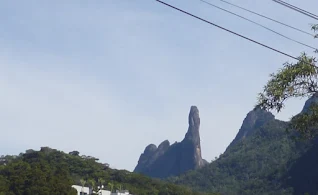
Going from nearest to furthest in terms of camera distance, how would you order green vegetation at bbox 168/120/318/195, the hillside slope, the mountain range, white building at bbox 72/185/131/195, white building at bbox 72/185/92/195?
white building at bbox 72/185/92/195 → white building at bbox 72/185/131/195 → the mountain range → the hillside slope → green vegetation at bbox 168/120/318/195

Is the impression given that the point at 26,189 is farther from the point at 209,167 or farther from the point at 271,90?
the point at 209,167

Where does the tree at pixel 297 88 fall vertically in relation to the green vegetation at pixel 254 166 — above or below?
below

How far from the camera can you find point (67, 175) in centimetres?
7112

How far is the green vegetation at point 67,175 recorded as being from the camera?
194 ft

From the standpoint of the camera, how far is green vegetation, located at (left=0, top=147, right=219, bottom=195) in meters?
59.0

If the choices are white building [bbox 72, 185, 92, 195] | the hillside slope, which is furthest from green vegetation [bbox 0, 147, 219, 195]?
the hillside slope

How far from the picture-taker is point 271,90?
1025 centimetres

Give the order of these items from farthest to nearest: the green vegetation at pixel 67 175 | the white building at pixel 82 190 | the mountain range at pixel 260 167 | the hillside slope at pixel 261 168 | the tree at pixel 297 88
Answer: the hillside slope at pixel 261 168
the mountain range at pixel 260 167
the white building at pixel 82 190
the green vegetation at pixel 67 175
the tree at pixel 297 88

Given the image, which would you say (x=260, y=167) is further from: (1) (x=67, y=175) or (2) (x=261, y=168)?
(1) (x=67, y=175)

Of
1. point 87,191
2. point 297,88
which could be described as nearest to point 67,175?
point 87,191

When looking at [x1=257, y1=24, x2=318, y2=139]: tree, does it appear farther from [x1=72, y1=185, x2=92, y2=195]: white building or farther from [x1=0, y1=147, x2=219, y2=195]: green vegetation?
[x1=72, y1=185, x2=92, y2=195]: white building

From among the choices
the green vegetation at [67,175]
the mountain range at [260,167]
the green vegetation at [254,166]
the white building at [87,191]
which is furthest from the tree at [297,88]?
the green vegetation at [254,166]

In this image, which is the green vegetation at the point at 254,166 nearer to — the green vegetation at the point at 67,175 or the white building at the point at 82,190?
the green vegetation at the point at 67,175

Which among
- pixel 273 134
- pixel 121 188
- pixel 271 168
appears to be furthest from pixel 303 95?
pixel 273 134
